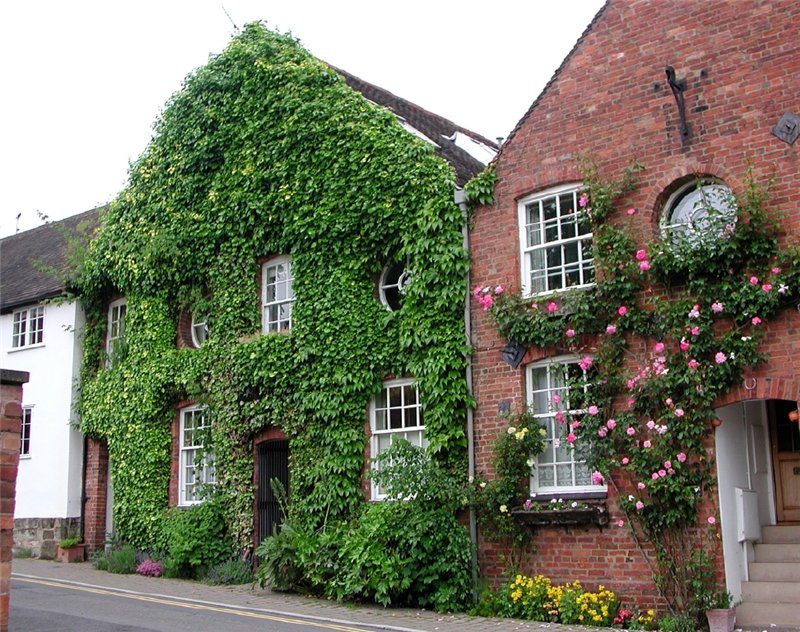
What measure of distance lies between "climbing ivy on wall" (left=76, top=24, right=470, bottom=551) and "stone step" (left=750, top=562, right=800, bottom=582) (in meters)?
4.60

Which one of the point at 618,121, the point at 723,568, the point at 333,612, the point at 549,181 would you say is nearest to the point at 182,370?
the point at 333,612

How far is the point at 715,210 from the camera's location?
13.2 m

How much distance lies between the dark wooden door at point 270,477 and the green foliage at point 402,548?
2.75 metres

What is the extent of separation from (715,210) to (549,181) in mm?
2803

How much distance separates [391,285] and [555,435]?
4.30 meters

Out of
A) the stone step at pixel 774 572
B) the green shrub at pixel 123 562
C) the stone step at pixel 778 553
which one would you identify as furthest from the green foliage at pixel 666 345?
the green shrub at pixel 123 562

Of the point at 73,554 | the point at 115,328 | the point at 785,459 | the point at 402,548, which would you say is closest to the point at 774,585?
the point at 785,459

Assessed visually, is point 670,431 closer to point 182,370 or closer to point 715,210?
point 715,210

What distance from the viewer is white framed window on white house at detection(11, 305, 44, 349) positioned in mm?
24828

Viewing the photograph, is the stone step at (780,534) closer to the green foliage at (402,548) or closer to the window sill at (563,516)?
the window sill at (563,516)

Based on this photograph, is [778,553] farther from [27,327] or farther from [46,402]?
[27,327]

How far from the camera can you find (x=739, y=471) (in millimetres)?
13477

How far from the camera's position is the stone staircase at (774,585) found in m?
12.6

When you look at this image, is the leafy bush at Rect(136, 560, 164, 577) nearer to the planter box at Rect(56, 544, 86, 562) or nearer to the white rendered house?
the planter box at Rect(56, 544, 86, 562)
